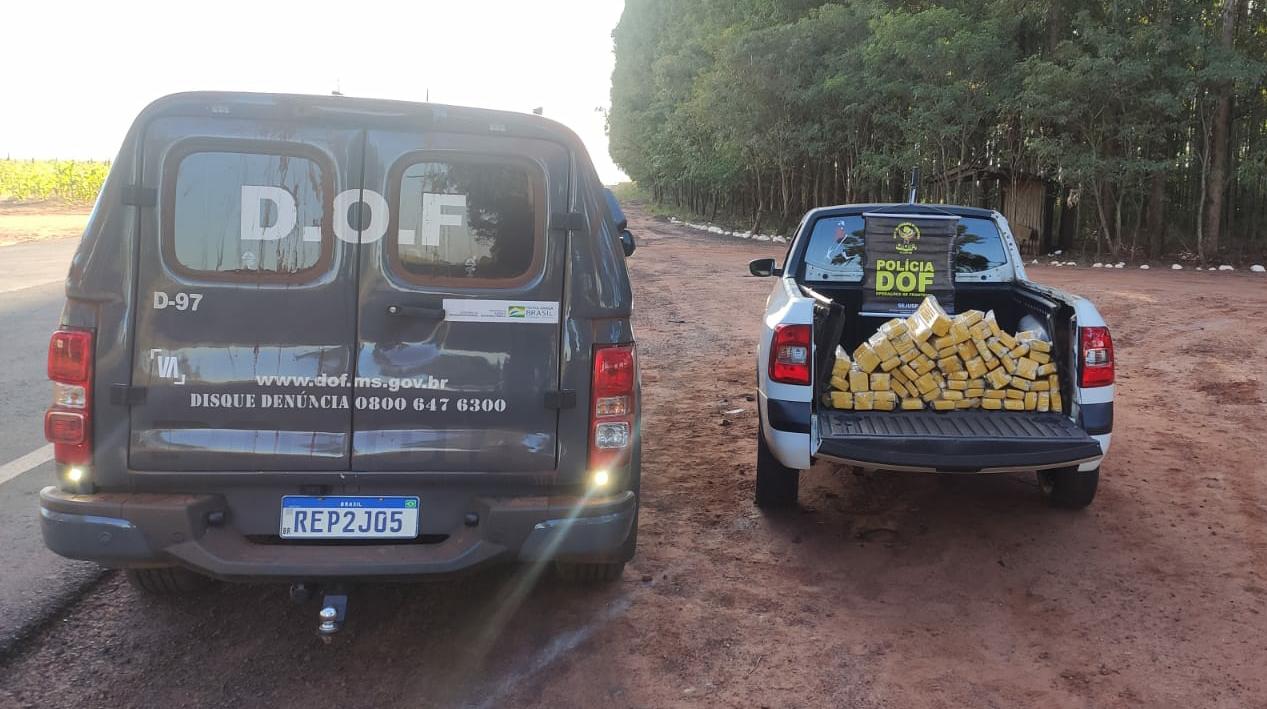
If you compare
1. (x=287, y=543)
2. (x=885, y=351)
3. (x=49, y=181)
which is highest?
(x=49, y=181)

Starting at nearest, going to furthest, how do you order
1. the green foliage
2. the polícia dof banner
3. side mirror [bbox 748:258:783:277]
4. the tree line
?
the polícia dof banner → side mirror [bbox 748:258:783:277] → the tree line → the green foliage

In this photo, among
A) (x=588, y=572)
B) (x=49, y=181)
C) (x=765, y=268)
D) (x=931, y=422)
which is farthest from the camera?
(x=49, y=181)

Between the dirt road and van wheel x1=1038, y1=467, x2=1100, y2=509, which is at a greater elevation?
van wheel x1=1038, y1=467, x2=1100, y2=509

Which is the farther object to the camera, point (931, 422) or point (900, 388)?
point (900, 388)

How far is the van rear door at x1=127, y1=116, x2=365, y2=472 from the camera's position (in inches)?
123

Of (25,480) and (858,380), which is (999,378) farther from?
(25,480)

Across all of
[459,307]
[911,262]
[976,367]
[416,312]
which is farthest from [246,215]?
[911,262]

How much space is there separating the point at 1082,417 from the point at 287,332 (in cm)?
371

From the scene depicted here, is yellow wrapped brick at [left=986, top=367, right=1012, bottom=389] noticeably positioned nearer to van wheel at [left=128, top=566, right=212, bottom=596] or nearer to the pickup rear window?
the pickup rear window

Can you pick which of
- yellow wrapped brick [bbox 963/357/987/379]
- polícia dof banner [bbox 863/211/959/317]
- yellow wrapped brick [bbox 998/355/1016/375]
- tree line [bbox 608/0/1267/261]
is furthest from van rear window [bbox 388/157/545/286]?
tree line [bbox 608/0/1267/261]

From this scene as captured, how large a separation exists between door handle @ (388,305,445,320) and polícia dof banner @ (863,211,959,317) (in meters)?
3.81

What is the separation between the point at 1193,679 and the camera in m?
3.38

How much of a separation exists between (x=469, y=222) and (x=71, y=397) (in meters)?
1.42

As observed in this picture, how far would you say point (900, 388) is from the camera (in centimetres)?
505
